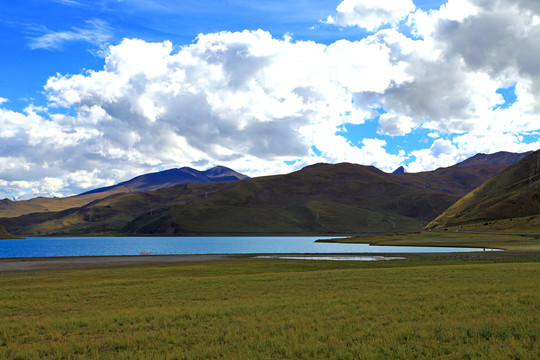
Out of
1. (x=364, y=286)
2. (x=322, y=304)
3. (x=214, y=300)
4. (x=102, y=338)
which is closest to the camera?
(x=102, y=338)

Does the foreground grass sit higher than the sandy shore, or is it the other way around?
the foreground grass

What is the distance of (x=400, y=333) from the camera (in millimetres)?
18969

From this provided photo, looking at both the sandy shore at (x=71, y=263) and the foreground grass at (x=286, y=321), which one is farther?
the sandy shore at (x=71, y=263)

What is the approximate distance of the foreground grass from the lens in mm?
17172

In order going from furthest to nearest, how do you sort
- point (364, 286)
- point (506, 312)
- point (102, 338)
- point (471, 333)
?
point (364, 286) → point (506, 312) → point (102, 338) → point (471, 333)

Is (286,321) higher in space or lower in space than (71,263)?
higher

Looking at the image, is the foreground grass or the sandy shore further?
the sandy shore

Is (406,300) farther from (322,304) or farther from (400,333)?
(400,333)

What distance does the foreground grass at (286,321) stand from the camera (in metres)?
17.2

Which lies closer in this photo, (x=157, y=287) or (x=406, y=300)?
(x=406, y=300)

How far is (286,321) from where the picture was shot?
73.4 ft

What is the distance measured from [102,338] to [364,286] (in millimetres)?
22171

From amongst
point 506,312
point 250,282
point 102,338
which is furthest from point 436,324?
point 250,282

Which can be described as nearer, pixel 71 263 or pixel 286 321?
pixel 286 321
